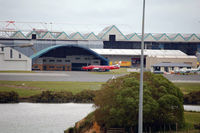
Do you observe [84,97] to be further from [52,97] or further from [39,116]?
[39,116]

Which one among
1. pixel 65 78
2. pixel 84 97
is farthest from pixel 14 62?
pixel 84 97

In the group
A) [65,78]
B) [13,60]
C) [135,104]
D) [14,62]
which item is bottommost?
[65,78]

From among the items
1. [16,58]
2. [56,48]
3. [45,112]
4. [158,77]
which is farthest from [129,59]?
[158,77]

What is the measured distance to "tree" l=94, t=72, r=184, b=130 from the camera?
2686 centimetres

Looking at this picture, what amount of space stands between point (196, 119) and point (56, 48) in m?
81.2

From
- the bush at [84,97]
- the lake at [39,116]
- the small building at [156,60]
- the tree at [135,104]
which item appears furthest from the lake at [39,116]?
the small building at [156,60]

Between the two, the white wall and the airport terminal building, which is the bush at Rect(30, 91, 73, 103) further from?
the white wall

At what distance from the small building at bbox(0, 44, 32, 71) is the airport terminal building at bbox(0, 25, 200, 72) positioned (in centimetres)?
272

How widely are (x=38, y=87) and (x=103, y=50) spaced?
77480mm

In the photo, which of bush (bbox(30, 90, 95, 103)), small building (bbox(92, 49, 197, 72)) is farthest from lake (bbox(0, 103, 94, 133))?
small building (bbox(92, 49, 197, 72))

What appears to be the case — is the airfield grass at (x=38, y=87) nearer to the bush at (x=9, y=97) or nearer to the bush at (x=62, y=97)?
the bush at (x=9, y=97)

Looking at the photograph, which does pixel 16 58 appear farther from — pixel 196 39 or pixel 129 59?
pixel 196 39

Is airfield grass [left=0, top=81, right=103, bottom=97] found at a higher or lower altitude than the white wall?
lower

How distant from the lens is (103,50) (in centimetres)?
13875
